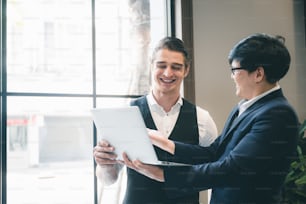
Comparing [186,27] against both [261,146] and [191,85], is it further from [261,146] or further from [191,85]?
[261,146]

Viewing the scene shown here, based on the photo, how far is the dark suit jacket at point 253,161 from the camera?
81 centimetres

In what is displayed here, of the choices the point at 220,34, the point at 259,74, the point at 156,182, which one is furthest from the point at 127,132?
the point at 220,34

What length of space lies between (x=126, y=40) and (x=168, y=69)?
0.61 metres

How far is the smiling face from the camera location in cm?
109

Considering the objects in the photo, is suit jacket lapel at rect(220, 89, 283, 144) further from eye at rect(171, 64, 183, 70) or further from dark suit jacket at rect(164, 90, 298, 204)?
eye at rect(171, 64, 183, 70)

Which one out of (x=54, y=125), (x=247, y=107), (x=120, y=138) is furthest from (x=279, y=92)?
(x=54, y=125)

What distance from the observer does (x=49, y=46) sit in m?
1.49

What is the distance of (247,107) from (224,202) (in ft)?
0.80

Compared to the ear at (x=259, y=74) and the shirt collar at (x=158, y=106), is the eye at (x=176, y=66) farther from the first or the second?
the ear at (x=259, y=74)

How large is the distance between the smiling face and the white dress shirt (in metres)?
0.05

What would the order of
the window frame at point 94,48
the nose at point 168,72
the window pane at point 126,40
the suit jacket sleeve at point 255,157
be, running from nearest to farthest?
the suit jacket sleeve at point 255,157
the nose at point 168,72
the window frame at point 94,48
the window pane at point 126,40

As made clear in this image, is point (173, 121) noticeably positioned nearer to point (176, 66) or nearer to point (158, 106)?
point (158, 106)

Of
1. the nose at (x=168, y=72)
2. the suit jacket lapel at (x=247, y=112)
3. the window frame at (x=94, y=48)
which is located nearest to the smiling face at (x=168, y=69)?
the nose at (x=168, y=72)

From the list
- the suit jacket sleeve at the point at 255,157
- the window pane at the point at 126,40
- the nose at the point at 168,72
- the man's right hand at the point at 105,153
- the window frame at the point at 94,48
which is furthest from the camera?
the window pane at the point at 126,40
